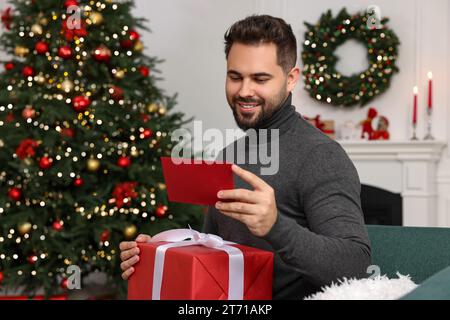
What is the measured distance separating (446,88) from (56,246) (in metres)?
3.06

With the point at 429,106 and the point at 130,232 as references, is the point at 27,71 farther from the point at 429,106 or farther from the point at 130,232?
the point at 429,106

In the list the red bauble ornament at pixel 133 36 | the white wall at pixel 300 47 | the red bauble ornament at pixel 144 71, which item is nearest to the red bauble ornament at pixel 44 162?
the red bauble ornament at pixel 144 71

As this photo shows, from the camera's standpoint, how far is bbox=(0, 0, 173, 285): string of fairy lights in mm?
4141

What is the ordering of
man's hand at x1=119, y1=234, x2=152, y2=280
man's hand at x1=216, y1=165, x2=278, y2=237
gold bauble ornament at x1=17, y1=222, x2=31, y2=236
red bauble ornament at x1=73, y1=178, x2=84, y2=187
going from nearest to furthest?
man's hand at x1=216, y1=165, x2=278, y2=237, man's hand at x1=119, y1=234, x2=152, y2=280, gold bauble ornament at x1=17, y1=222, x2=31, y2=236, red bauble ornament at x1=73, y1=178, x2=84, y2=187

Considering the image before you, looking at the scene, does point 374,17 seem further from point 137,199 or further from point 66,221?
point 66,221

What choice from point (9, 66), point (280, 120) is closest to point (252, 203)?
point (280, 120)

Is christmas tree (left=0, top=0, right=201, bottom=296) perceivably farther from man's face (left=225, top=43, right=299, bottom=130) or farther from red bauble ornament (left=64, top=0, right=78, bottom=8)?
man's face (left=225, top=43, right=299, bottom=130)

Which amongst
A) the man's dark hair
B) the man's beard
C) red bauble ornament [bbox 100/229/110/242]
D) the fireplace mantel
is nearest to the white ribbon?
the man's beard

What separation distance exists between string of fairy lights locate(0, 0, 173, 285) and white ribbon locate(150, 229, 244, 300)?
270 centimetres

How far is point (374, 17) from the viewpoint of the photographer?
501cm

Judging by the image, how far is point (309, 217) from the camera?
5.05ft

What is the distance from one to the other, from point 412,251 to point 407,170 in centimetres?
341

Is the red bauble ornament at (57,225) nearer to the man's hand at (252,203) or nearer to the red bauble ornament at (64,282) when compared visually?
the red bauble ornament at (64,282)

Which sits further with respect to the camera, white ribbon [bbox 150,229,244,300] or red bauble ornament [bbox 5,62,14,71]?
red bauble ornament [bbox 5,62,14,71]
